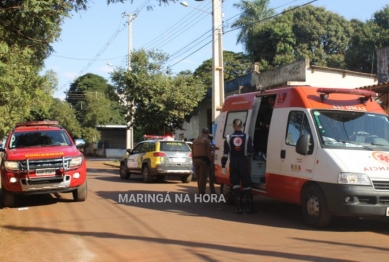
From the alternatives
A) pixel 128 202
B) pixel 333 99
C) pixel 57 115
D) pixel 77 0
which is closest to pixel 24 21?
pixel 77 0

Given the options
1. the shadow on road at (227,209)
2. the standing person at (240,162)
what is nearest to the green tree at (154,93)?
the shadow on road at (227,209)

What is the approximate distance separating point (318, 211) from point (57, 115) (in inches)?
2104

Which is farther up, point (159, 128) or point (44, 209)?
point (159, 128)

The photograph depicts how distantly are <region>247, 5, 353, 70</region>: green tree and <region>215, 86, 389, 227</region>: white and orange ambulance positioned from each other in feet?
105

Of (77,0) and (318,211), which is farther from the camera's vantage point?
(77,0)

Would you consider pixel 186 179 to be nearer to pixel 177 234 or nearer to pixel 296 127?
pixel 296 127

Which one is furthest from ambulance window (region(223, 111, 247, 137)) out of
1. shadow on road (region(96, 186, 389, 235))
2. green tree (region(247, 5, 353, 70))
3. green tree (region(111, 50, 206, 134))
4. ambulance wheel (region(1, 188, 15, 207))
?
green tree (region(247, 5, 353, 70))

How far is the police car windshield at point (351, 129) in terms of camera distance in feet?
28.4

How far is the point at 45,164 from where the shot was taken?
1134 cm

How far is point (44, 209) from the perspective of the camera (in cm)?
1139

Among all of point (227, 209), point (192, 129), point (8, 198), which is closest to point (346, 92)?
point (227, 209)

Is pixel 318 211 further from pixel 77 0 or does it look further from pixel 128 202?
pixel 77 0

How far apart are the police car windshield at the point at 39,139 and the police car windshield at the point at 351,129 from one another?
669 cm

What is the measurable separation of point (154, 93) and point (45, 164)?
14.4 metres
